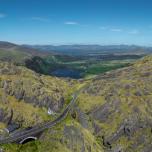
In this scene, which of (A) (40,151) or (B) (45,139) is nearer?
(A) (40,151)

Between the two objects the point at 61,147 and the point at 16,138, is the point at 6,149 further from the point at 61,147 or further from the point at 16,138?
the point at 61,147

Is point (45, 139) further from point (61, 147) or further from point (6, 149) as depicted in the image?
point (6, 149)

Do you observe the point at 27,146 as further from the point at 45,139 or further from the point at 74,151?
the point at 74,151

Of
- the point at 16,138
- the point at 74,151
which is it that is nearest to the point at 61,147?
the point at 74,151

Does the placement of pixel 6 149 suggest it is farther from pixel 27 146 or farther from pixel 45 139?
pixel 45 139

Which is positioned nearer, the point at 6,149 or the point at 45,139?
the point at 6,149

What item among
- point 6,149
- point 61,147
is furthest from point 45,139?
point 6,149

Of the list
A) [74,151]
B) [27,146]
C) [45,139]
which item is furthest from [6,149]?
[74,151]
